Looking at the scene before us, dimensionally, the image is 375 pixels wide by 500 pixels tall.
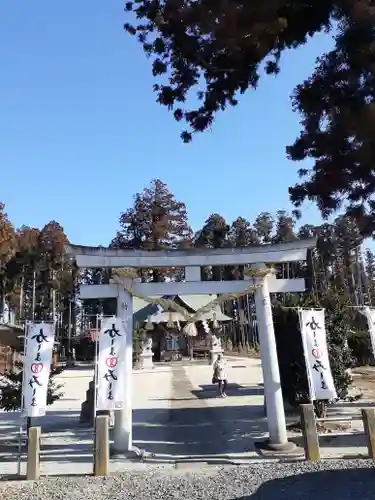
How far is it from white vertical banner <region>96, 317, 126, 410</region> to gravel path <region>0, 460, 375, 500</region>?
4.34 feet

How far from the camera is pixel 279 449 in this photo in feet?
26.4

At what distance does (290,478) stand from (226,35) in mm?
6659

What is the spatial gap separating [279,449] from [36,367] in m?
4.72

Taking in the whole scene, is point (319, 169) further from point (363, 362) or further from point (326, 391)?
point (363, 362)

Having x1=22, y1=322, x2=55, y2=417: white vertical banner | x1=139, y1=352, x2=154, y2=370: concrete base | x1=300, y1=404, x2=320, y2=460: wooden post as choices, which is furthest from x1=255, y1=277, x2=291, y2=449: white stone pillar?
x1=139, y1=352, x2=154, y2=370: concrete base

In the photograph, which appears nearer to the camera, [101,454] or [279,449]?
[101,454]

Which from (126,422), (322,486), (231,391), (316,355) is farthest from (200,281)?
(231,391)

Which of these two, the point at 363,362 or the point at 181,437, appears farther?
the point at 363,362

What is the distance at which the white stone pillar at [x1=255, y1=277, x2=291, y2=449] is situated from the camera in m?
8.31

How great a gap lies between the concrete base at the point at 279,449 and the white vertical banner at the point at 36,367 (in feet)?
13.5

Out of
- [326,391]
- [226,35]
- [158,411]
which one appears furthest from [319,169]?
[158,411]

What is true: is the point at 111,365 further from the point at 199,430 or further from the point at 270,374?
the point at 199,430

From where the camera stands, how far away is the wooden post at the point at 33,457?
22.5ft

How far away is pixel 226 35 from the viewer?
6.59 metres
